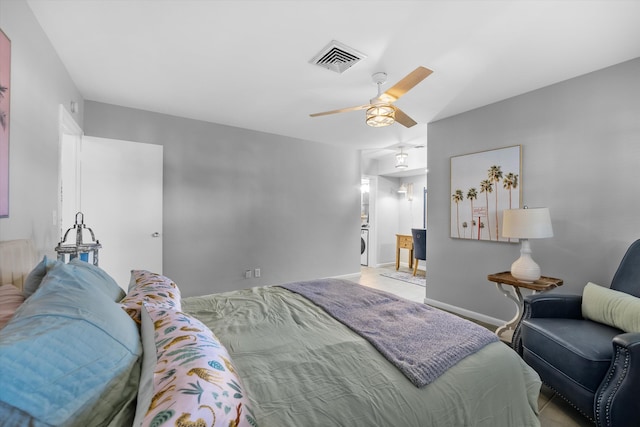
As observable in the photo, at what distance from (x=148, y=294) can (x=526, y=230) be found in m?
2.84

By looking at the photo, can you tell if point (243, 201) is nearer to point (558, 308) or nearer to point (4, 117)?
point (4, 117)

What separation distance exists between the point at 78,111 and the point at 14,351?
317 centimetres

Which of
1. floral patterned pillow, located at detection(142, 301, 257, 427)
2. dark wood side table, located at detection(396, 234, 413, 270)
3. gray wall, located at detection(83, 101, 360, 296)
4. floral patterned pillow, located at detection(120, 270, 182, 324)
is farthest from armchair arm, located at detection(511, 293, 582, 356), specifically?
dark wood side table, located at detection(396, 234, 413, 270)

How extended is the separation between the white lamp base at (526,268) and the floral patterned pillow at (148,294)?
277 centimetres

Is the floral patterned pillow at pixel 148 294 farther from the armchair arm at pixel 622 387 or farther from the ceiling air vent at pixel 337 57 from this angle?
the armchair arm at pixel 622 387

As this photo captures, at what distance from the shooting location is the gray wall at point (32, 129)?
1545 millimetres

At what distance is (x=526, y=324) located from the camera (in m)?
2.10

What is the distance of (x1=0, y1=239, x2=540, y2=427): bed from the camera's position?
0.63 metres

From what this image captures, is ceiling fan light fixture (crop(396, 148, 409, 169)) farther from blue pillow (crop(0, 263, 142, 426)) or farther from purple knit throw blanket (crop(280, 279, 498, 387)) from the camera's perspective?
blue pillow (crop(0, 263, 142, 426))

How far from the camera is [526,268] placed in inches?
101

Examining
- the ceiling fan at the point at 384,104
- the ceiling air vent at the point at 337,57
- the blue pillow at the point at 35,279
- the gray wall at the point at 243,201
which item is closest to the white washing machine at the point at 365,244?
the gray wall at the point at 243,201

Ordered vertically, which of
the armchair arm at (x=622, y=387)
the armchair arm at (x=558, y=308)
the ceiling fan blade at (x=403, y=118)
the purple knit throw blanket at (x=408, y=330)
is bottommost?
the armchair arm at (x=622, y=387)

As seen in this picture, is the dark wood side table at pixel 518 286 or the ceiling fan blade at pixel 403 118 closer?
the dark wood side table at pixel 518 286

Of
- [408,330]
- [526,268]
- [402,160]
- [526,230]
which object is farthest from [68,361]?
[402,160]
